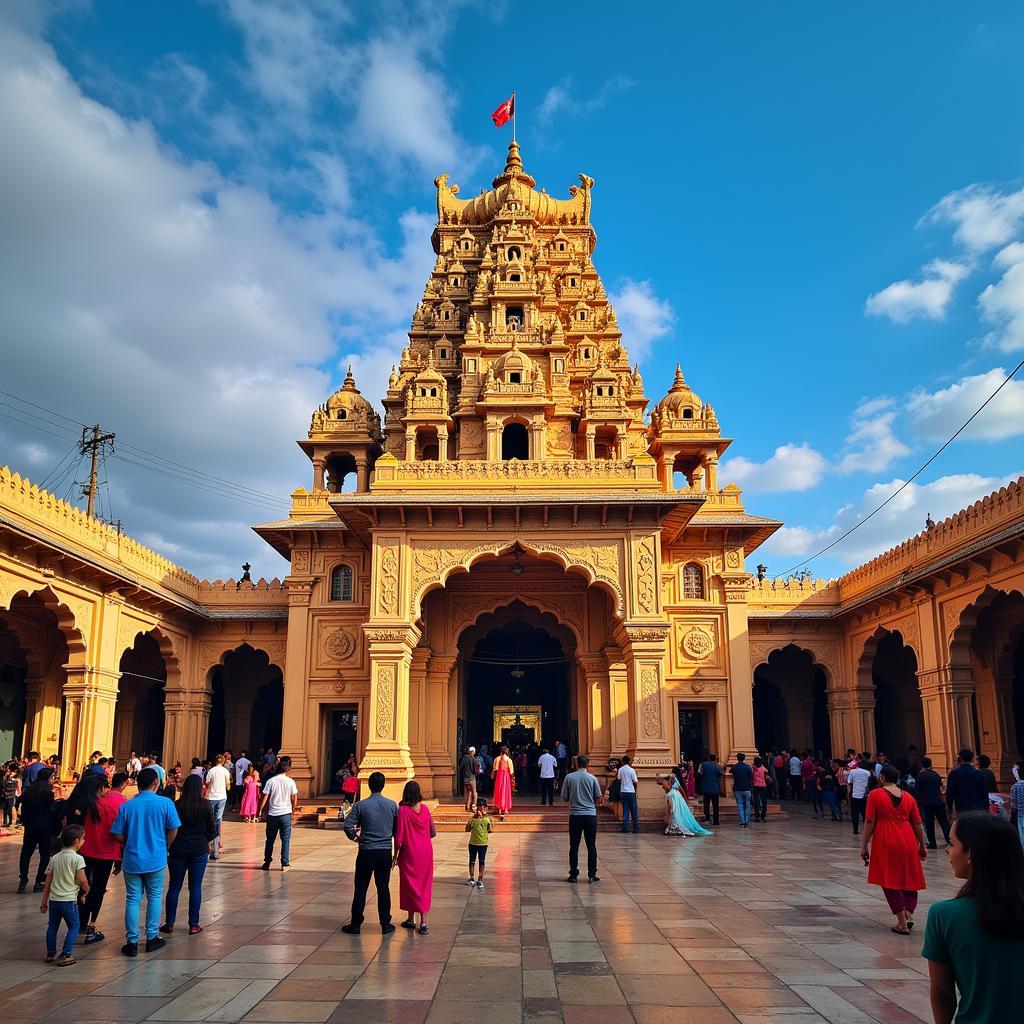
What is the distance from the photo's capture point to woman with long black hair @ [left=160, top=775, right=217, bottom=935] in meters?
8.05

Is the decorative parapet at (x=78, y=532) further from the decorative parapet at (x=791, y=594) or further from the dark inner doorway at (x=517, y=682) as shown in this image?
the decorative parapet at (x=791, y=594)

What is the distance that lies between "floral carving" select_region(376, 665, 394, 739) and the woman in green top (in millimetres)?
17124

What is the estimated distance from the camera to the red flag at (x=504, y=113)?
34.8 m

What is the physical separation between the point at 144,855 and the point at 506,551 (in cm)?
1349

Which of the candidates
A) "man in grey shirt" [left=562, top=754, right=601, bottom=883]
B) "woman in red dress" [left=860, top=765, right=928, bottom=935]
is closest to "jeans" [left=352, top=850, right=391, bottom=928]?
"man in grey shirt" [left=562, top=754, right=601, bottom=883]

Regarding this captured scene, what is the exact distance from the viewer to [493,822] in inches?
720

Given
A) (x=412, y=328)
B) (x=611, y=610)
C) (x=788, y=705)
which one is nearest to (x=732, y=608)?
(x=611, y=610)

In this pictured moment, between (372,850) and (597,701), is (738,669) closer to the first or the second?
(597,701)

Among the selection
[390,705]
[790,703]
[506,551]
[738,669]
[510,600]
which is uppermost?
[506,551]

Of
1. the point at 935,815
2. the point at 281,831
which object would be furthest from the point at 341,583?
the point at 935,815

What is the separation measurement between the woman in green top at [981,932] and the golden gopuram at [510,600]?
15.1 meters

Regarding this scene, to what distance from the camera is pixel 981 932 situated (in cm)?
277

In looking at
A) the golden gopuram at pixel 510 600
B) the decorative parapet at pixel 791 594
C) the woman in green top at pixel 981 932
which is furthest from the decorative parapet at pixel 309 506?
the woman in green top at pixel 981 932

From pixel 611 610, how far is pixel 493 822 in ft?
21.1
